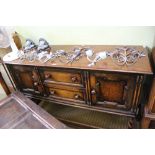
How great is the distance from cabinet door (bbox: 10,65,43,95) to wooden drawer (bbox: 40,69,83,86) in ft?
0.32

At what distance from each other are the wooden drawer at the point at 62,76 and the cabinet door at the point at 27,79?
10 centimetres

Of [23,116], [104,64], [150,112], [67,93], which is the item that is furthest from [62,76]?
[150,112]

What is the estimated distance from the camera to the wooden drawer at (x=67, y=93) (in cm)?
134

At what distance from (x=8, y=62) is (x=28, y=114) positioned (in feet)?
1.65

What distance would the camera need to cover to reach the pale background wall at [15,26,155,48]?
1233 mm

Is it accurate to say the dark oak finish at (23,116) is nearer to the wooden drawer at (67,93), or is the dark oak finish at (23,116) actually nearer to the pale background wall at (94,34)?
the wooden drawer at (67,93)

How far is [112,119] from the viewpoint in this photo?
1568 millimetres

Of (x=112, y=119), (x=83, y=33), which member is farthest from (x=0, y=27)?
(x=112, y=119)

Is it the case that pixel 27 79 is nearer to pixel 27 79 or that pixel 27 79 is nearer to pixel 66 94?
pixel 27 79

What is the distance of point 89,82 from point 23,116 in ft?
2.08

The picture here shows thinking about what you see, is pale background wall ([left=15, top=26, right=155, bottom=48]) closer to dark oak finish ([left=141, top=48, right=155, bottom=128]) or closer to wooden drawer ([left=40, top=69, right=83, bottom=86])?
dark oak finish ([left=141, top=48, right=155, bottom=128])

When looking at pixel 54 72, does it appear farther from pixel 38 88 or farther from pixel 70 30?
pixel 70 30
